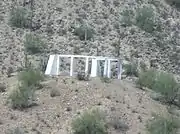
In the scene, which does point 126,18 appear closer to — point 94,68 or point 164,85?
point 94,68

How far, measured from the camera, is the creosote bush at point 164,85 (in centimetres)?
4544

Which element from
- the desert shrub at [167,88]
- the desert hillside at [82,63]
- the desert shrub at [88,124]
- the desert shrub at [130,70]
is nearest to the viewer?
the desert shrub at [88,124]

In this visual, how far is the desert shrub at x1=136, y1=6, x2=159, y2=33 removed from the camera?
2581 inches

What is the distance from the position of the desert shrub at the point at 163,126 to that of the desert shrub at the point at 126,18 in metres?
27.7

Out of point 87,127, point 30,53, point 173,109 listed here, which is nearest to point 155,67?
point 30,53

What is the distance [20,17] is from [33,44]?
17.7 feet

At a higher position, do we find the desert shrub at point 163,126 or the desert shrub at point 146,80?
the desert shrub at point 146,80

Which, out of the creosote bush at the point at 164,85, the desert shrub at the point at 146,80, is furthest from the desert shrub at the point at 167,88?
the desert shrub at the point at 146,80

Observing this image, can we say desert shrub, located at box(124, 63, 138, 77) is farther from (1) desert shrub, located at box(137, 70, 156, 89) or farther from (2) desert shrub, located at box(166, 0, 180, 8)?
(2) desert shrub, located at box(166, 0, 180, 8)

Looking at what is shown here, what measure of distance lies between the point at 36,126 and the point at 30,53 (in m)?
22.6

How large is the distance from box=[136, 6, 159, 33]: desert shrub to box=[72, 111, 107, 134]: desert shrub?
3148cm

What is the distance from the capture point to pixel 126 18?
6444 centimetres

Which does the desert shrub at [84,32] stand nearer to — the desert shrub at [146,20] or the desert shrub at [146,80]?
the desert shrub at [146,20]

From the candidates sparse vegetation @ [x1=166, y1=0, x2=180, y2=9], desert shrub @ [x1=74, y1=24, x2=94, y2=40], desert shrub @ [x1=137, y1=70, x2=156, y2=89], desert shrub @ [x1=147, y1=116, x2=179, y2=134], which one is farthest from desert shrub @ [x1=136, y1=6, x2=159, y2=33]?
desert shrub @ [x1=147, y1=116, x2=179, y2=134]
